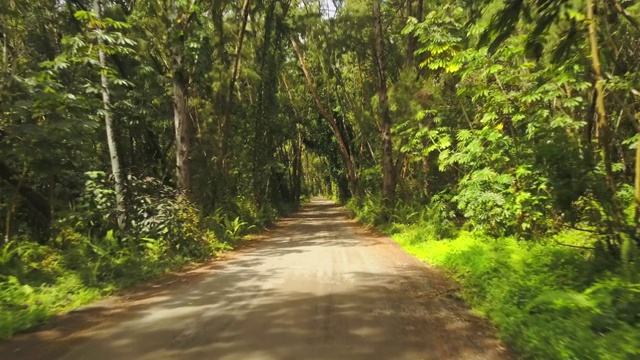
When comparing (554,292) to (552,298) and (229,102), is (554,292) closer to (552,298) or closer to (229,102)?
(552,298)

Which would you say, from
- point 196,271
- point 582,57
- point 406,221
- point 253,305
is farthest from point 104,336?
point 406,221

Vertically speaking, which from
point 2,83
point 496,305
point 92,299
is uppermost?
point 2,83

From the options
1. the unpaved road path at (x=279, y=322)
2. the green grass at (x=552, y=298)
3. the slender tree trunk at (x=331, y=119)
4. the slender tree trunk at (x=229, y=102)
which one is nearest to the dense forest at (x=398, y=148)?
the green grass at (x=552, y=298)

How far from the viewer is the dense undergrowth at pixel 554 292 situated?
14.0 ft

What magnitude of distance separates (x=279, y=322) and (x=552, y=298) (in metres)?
3.16

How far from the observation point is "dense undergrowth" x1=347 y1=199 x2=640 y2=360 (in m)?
4.26

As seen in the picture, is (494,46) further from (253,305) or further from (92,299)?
(92,299)

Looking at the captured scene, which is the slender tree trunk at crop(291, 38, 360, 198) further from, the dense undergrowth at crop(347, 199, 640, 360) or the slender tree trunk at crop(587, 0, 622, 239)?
the slender tree trunk at crop(587, 0, 622, 239)

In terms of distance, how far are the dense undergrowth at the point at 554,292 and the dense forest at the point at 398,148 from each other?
0.03 meters

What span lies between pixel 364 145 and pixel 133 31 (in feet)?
60.6

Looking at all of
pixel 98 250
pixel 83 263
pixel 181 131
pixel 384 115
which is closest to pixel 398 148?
pixel 384 115

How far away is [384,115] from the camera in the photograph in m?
18.3

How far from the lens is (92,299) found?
712 centimetres

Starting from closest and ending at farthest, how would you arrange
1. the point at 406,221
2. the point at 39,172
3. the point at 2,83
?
the point at 2,83
the point at 39,172
the point at 406,221
